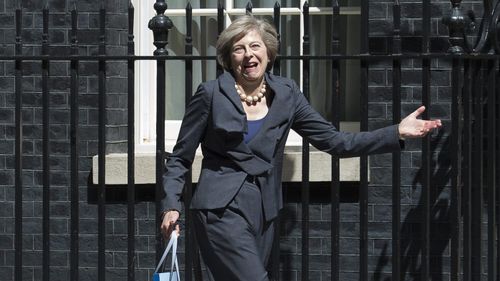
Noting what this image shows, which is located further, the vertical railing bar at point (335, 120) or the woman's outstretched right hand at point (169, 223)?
the vertical railing bar at point (335, 120)

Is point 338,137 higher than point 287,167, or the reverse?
point 338,137

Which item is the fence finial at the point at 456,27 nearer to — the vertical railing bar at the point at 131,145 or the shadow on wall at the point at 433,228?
the shadow on wall at the point at 433,228

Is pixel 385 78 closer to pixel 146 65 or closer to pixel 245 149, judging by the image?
pixel 146 65

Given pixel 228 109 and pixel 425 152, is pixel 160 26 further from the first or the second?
pixel 425 152

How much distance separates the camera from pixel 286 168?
23.4ft

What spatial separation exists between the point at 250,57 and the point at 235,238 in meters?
0.79

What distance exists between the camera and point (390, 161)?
7.19 m

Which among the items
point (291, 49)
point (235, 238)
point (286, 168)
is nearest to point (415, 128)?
point (235, 238)

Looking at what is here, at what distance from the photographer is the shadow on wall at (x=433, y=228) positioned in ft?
23.4

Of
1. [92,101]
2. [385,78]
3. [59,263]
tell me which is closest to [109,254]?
[59,263]

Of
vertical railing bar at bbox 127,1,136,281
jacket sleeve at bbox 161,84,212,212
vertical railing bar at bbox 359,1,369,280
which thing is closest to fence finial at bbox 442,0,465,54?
vertical railing bar at bbox 359,1,369,280

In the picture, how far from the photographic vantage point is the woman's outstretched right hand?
5.06 meters

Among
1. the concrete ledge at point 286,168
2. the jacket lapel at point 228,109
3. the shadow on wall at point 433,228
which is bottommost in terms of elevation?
the shadow on wall at point 433,228

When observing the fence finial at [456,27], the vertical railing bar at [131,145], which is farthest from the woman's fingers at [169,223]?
the fence finial at [456,27]
